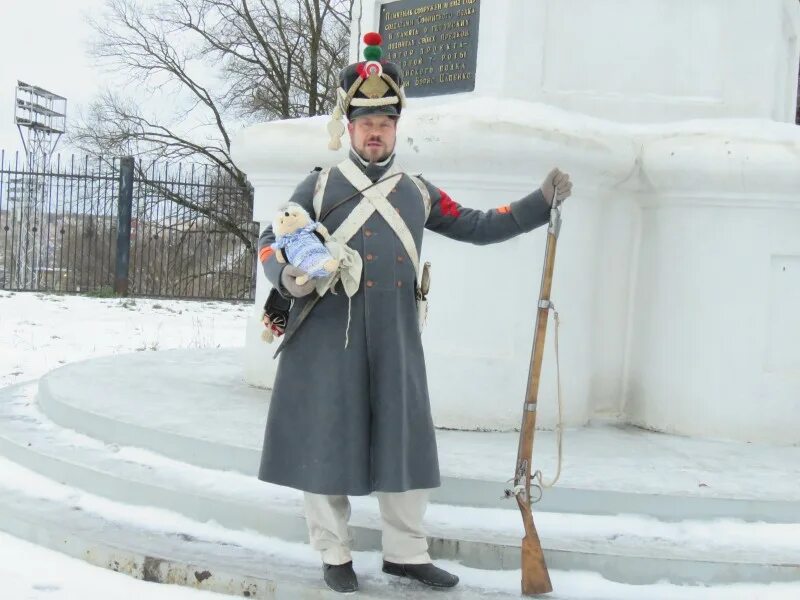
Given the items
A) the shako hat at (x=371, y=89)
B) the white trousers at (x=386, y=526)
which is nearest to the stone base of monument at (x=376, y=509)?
the white trousers at (x=386, y=526)

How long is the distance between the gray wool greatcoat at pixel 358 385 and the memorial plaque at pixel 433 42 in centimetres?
190

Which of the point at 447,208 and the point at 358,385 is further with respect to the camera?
the point at 447,208

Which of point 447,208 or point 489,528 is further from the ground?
point 447,208

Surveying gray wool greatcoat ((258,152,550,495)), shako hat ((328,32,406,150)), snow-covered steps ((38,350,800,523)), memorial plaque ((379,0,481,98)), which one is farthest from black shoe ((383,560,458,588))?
memorial plaque ((379,0,481,98))

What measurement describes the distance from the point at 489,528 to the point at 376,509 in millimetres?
396

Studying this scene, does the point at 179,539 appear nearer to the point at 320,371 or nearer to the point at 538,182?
the point at 320,371

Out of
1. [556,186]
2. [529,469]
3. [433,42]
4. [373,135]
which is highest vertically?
[433,42]

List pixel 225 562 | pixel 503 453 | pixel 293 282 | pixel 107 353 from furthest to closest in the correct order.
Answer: pixel 107 353 → pixel 503 453 → pixel 225 562 → pixel 293 282

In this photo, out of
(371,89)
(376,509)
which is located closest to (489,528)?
(376,509)

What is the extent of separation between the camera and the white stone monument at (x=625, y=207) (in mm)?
4125

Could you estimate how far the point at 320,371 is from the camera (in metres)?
2.75

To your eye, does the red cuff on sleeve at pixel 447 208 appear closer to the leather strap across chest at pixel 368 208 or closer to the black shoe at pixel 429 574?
the leather strap across chest at pixel 368 208

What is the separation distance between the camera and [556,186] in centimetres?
287

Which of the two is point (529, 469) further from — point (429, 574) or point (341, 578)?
point (341, 578)
